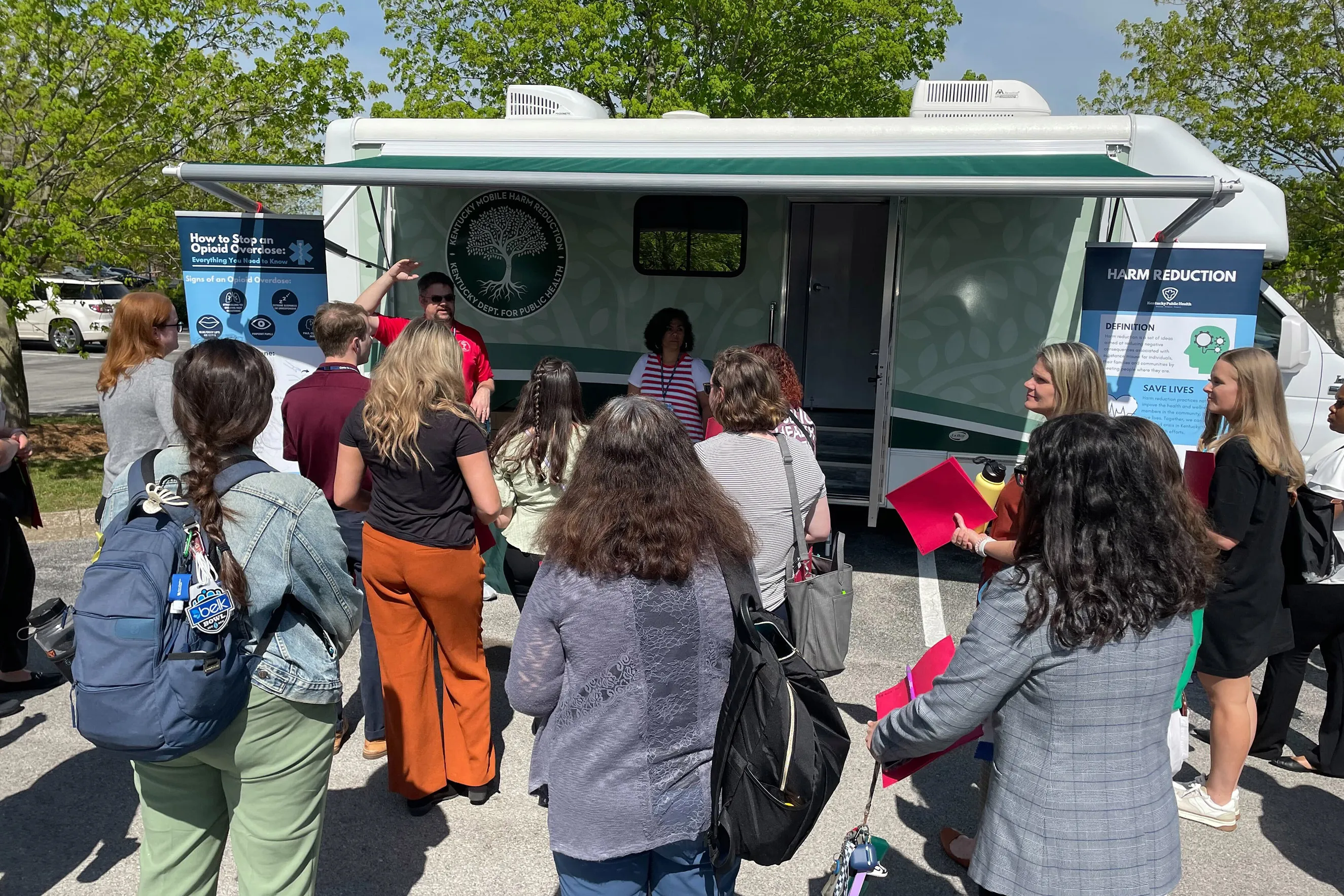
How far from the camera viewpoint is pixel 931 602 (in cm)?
550

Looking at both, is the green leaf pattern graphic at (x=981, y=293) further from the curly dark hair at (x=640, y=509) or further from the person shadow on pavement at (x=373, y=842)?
the curly dark hair at (x=640, y=509)

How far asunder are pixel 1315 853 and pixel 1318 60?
12128 millimetres

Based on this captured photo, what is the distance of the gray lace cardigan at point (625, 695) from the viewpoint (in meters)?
1.82

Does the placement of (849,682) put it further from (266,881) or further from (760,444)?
(266,881)

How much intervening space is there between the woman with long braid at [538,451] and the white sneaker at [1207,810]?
2499 millimetres

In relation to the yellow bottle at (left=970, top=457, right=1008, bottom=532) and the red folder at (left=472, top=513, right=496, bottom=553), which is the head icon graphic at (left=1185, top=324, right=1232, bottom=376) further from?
the red folder at (left=472, top=513, right=496, bottom=553)

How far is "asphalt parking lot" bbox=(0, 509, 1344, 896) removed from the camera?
9.70 feet

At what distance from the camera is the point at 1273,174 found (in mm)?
13047

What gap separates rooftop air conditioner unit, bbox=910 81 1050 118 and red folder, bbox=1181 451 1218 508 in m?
3.55

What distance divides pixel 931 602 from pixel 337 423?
357 cm

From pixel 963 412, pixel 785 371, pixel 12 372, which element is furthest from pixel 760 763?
pixel 12 372

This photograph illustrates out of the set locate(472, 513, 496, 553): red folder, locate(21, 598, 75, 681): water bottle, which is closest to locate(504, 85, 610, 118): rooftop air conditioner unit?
locate(472, 513, 496, 553): red folder

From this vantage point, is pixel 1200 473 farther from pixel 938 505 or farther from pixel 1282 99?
pixel 1282 99

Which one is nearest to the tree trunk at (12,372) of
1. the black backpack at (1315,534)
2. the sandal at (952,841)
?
the sandal at (952,841)
